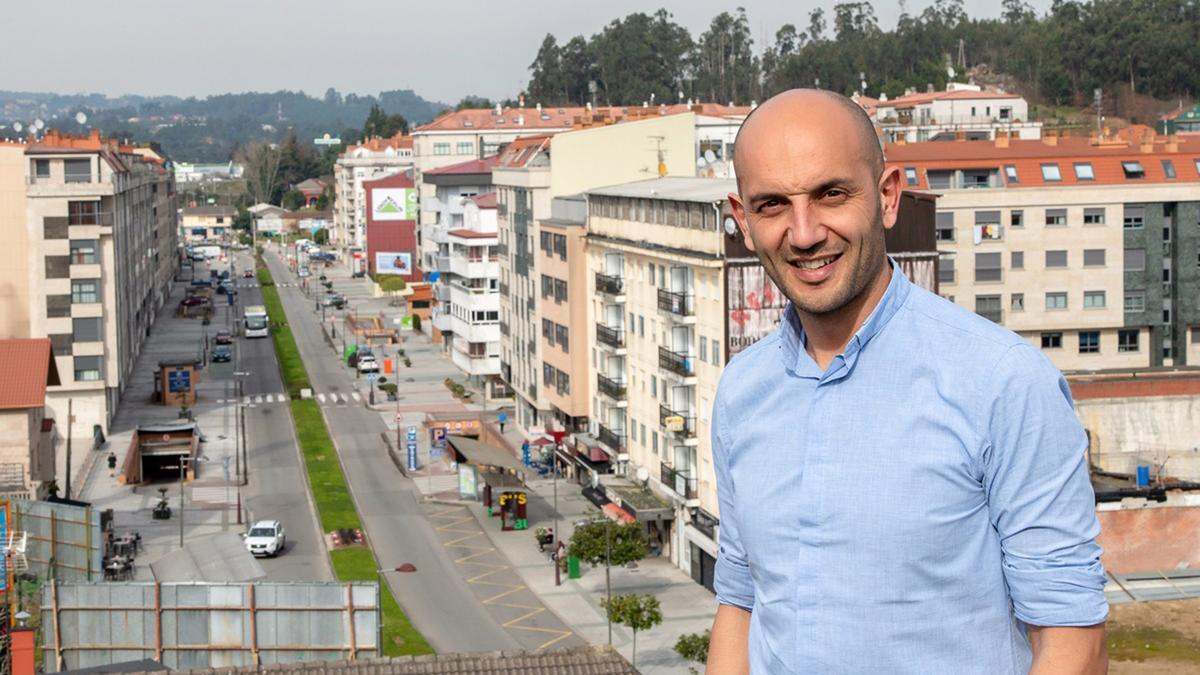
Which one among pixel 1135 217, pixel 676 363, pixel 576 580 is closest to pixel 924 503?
pixel 676 363

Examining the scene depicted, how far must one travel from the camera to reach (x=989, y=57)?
199 metres

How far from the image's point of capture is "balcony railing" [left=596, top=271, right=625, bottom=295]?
64375 mm

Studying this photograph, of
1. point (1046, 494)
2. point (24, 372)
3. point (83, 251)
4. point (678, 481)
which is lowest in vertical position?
point (678, 481)

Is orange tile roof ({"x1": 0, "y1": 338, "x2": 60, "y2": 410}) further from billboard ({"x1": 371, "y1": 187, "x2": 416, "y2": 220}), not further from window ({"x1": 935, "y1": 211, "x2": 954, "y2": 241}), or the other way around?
billboard ({"x1": 371, "y1": 187, "x2": 416, "y2": 220})

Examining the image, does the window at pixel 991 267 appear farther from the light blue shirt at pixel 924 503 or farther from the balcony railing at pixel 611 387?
the light blue shirt at pixel 924 503

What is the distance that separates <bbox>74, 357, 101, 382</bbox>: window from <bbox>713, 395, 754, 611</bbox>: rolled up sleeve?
80764mm

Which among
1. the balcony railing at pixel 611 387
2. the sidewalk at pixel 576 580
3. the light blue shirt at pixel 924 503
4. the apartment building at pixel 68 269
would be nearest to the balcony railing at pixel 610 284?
the balcony railing at pixel 611 387

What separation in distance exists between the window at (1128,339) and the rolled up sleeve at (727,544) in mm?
70980

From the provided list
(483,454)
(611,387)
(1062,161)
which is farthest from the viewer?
(1062,161)

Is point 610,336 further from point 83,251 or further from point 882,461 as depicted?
point 882,461

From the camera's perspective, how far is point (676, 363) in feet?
186

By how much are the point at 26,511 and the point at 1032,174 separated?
1668 inches

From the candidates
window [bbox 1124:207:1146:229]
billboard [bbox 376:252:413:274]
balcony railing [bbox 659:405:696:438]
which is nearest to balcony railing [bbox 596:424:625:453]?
balcony railing [bbox 659:405:696:438]

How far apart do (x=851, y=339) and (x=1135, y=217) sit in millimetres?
70705
